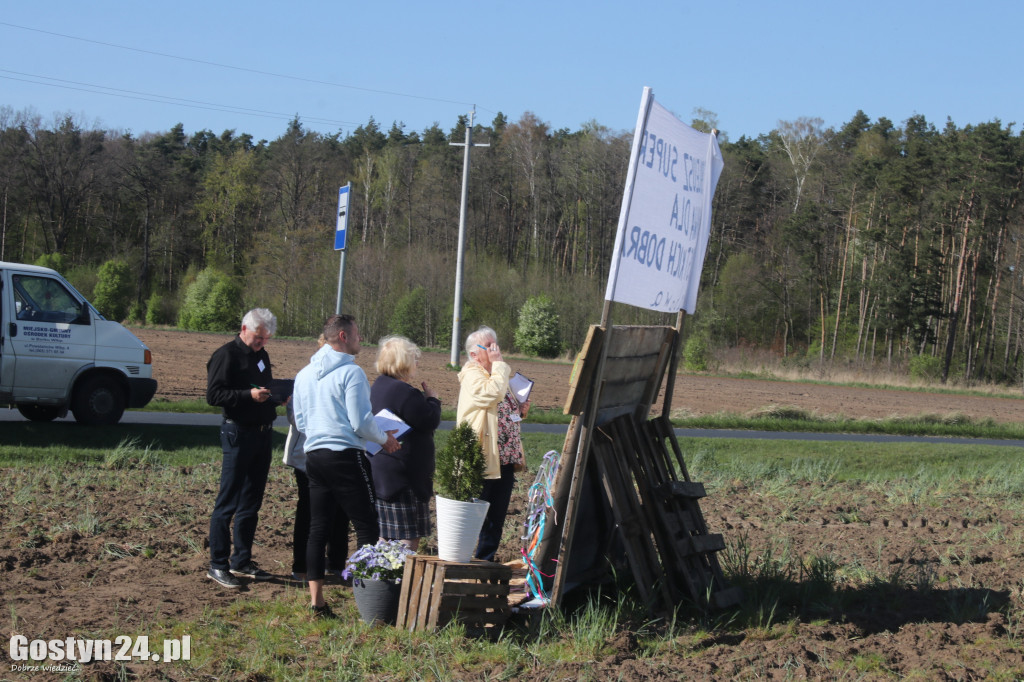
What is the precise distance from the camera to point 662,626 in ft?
17.4

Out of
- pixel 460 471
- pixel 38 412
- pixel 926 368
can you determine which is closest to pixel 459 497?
pixel 460 471

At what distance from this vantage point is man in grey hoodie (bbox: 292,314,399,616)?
17.8ft

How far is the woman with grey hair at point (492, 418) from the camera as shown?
20.0 ft

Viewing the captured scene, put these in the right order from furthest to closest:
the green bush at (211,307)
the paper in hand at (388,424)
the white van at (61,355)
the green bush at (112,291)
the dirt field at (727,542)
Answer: the green bush at (112,291) < the green bush at (211,307) < the white van at (61,355) < the paper in hand at (388,424) < the dirt field at (727,542)

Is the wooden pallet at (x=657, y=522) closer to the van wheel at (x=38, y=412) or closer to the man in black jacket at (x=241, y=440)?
the man in black jacket at (x=241, y=440)

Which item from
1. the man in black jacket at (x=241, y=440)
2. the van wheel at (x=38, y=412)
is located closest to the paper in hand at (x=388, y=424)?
the man in black jacket at (x=241, y=440)

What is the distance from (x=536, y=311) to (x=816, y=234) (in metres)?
23.9

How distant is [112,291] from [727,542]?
178 feet

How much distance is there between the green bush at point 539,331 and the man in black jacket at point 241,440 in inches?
1715

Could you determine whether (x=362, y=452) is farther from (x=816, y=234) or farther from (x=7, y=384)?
(x=816, y=234)

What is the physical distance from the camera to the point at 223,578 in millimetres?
6137

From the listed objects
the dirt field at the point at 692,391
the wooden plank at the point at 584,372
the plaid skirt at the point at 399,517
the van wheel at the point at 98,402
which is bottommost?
the dirt field at the point at 692,391

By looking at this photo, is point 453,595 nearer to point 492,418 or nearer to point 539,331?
point 492,418

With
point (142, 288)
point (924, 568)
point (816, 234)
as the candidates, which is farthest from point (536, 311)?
point (924, 568)
